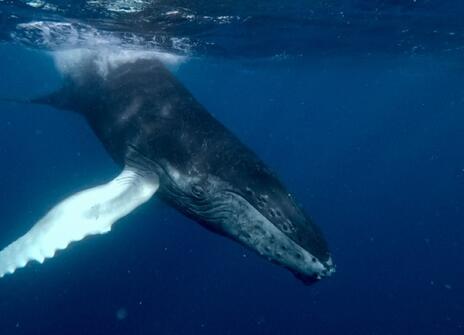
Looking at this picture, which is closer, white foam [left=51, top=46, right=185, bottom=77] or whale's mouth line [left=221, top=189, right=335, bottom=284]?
whale's mouth line [left=221, top=189, right=335, bottom=284]

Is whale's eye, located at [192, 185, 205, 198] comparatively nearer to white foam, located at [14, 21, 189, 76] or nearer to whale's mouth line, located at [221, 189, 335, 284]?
whale's mouth line, located at [221, 189, 335, 284]

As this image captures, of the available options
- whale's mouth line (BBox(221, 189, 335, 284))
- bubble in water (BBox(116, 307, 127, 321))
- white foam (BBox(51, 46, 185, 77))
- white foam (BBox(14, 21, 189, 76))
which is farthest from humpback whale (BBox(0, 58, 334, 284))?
bubble in water (BBox(116, 307, 127, 321))

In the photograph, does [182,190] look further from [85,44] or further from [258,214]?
[85,44]

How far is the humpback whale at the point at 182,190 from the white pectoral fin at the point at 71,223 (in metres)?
0.01

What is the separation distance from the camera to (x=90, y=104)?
10805 millimetres

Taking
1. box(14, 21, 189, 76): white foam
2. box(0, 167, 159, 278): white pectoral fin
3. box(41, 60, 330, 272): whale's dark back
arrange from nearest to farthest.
A: box(0, 167, 159, 278): white pectoral fin → box(41, 60, 330, 272): whale's dark back → box(14, 21, 189, 76): white foam

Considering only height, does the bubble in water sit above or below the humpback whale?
below

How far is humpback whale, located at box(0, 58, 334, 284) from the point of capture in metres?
5.90

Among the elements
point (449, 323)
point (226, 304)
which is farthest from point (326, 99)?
point (226, 304)

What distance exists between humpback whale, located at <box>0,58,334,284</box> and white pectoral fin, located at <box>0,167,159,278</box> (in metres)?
0.01

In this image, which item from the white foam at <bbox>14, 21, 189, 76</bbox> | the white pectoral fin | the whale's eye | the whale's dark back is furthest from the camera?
the white foam at <bbox>14, 21, 189, 76</bbox>

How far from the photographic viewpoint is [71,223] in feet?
19.4

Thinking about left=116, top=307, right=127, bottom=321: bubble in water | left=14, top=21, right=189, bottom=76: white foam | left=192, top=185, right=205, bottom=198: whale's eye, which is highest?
left=192, top=185, right=205, bottom=198: whale's eye

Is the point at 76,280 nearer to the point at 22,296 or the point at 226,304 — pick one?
the point at 22,296
